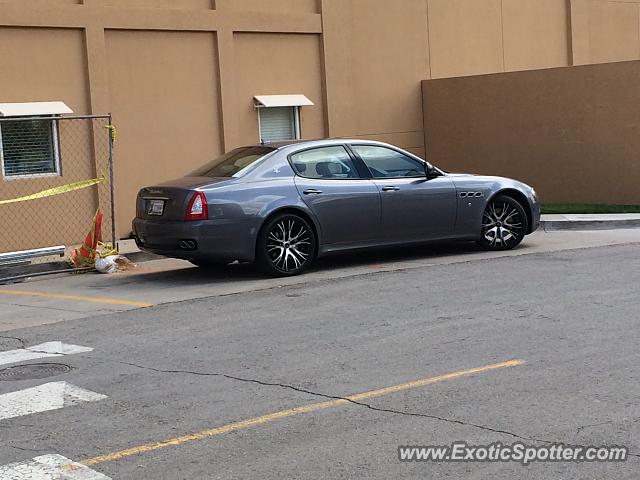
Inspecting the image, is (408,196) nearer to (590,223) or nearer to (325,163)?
(325,163)

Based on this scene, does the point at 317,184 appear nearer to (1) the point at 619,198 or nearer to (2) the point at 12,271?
(2) the point at 12,271

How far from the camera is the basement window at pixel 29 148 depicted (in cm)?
1459

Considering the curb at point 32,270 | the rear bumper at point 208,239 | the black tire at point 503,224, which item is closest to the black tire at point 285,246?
the rear bumper at point 208,239

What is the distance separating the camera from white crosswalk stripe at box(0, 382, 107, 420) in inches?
250

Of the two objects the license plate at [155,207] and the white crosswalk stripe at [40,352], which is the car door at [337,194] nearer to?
the license plate at [155,207]

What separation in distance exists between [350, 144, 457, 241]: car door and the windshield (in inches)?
46.3

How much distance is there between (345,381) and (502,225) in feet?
A: 22.8

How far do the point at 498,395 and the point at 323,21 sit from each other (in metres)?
Answer: 12.9

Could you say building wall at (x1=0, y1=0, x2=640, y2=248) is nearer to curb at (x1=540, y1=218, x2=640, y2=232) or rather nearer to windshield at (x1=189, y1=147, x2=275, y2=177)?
windshield at (x1=189, y1=147, x2=275, y2=177)

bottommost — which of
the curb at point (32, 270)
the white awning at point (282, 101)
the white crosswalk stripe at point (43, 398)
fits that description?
the white crosswalk stripe at point (43, 398)

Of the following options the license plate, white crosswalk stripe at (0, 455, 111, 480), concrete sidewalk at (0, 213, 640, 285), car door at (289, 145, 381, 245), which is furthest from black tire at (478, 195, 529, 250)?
white crosswalk stripe at (0, 455, 111, 480)

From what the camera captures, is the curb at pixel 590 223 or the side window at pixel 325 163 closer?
the side window at pixel 325 163

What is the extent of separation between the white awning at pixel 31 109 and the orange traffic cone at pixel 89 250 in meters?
2.30

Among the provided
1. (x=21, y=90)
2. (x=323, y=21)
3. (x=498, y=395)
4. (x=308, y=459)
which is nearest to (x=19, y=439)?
(x=308, y=459)
